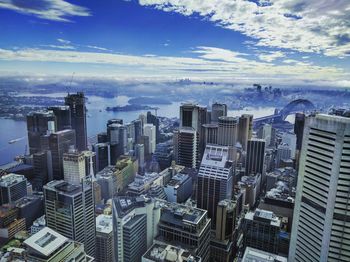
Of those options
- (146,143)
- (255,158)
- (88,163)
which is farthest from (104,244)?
(255,158)

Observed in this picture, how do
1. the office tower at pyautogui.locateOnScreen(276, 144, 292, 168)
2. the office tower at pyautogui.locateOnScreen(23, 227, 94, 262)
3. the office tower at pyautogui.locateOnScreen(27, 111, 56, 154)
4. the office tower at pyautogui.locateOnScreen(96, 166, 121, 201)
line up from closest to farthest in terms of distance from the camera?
the office tower at pyautogui.locateOnScreen(23, 227, 94, 262) → the office tower at pyautogui.locateOnScreen(96, 166, 121, 201) → the office tower at pyautogui.locateOnScreen(27, 111, 56, 154) → the office tower at pyautogui.locateOnScreen(276, 144, 292, 168)

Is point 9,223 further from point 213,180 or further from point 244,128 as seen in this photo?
point 244,128

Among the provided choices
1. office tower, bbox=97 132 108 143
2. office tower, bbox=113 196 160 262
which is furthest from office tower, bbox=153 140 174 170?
office tower, bbox=113 196 160 262

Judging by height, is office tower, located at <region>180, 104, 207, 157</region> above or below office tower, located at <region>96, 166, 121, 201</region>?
above

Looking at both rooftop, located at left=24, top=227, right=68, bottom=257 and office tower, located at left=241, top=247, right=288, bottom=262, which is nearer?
office tower, located at left=241, top=247, right=288, bottom=262

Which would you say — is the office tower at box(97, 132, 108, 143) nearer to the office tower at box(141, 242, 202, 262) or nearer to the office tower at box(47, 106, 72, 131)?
the office tower at box(47, 106, 72, 131)
